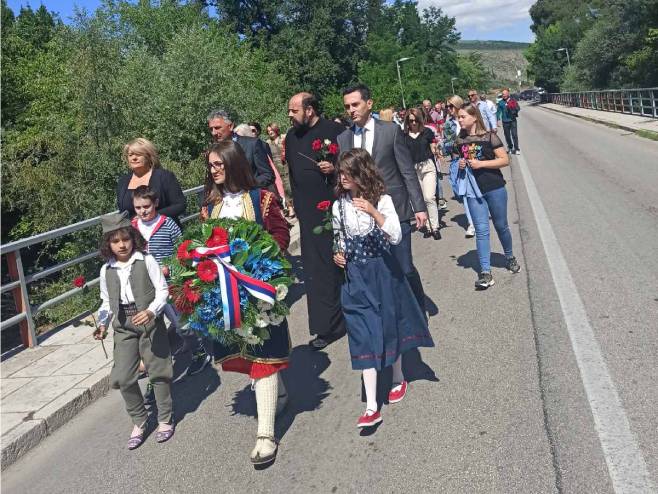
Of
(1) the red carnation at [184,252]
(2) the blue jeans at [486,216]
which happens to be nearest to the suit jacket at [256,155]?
(2) the blue jeans at [486,216]

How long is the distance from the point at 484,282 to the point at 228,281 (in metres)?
3.68

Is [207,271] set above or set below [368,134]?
below

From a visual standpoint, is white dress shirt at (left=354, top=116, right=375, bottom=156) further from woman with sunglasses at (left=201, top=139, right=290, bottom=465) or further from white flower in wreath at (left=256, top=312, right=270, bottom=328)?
white flower in wreath at (left=256, top=312, right=270, bottom=328)

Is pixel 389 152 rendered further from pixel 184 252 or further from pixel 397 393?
pixel 184 252

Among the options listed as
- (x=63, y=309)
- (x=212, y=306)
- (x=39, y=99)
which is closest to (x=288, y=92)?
(x=39, y=99)

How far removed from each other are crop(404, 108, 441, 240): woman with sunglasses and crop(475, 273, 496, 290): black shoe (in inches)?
117

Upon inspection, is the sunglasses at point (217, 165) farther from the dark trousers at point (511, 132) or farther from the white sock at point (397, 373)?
the dark trousers at point (511, 132)

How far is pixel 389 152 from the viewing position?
5.11m

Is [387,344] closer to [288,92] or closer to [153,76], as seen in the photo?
[153,76]

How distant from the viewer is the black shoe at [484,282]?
261 inches

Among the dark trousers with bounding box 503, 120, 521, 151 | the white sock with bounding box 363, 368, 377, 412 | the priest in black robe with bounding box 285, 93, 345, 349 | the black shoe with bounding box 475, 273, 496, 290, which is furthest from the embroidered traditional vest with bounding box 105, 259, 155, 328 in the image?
the dark trousers with bounding box 503, 120, 521, 151

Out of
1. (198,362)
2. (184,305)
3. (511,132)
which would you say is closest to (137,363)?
(184,305)

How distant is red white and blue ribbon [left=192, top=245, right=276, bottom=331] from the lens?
12.1ft

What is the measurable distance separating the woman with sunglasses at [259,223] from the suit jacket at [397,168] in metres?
1.10
